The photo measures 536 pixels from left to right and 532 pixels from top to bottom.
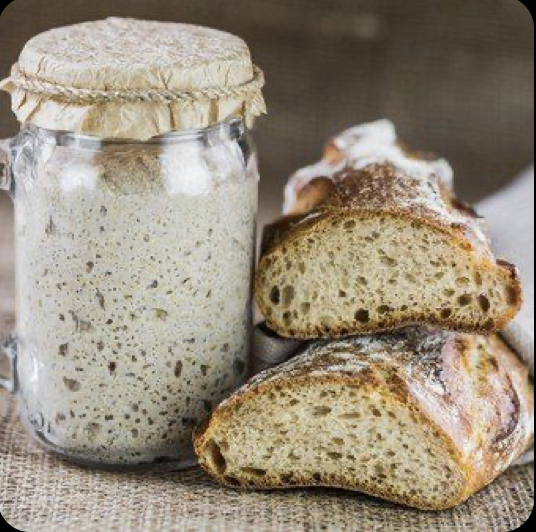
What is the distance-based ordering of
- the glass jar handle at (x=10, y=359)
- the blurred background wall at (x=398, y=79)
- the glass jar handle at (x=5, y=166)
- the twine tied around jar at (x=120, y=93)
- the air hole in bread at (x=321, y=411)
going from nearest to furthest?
1. the twine tied around jar at (x=120, y=93)
2. the air hole in bread at (x=321, y=411)
3. the glass jar handle at (x=5, y=166)
4. the glass jar handle at (x=10, y=359)
5. the blurred background wall at (x=398, y=79)

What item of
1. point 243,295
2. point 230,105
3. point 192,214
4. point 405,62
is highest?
point 230,105

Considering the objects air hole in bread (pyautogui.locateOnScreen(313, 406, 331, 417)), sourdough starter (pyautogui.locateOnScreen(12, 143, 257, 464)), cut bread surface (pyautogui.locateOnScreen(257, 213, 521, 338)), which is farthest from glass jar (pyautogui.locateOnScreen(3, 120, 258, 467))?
air hole in bread (pyautogui.locateOnScreen(313, 406, 331, 417))

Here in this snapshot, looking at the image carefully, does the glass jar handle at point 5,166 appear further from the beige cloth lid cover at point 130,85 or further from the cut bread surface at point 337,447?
the cut bread surface at point 337,447

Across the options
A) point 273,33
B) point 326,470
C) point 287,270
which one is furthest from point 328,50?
point 326,470

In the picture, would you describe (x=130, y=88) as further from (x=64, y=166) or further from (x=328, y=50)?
(x=328, y=50)

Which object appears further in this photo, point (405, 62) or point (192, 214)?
point (405, 62)

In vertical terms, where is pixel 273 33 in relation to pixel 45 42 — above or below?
below

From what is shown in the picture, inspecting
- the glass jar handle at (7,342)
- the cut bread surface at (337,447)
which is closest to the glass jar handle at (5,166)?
the glass jar handle at (7,342)
